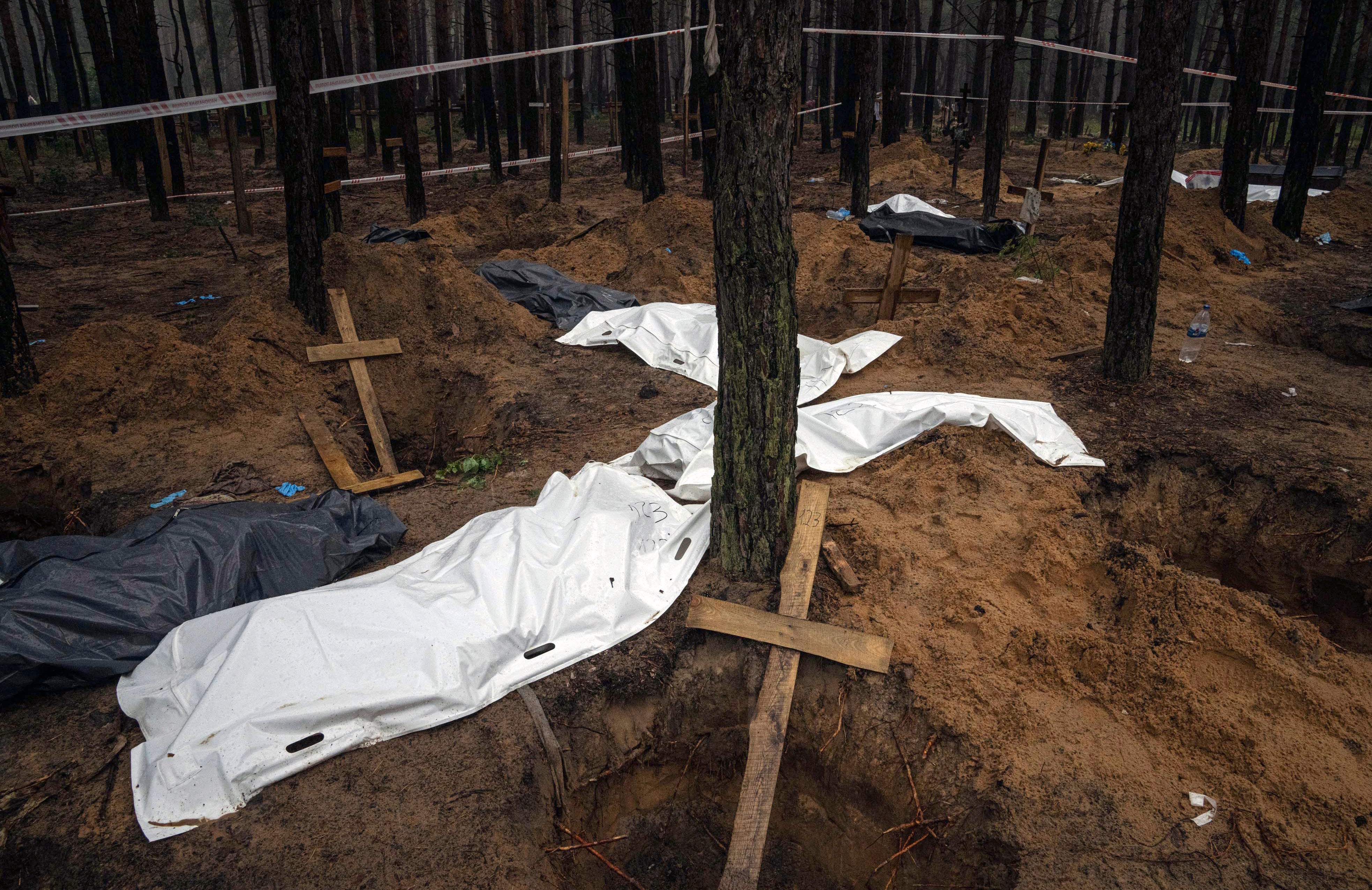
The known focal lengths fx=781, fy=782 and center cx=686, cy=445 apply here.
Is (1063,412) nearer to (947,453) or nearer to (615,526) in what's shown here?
(947,453)

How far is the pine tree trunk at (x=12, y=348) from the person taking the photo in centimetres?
569

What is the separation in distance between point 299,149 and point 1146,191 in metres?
6.77

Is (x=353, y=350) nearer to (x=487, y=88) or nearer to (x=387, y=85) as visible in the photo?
(x=387, y=85)

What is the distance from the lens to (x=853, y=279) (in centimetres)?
844

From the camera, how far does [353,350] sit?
6.62 meters

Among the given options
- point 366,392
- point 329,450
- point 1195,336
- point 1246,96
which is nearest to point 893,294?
point 1195,336

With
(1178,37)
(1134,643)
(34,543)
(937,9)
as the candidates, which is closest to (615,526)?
(1134,643)

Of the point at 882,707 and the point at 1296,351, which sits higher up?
the point at 1296,351

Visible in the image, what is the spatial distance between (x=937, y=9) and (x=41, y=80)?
2515 cm

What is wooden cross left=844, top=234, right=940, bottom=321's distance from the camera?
22.5 feet

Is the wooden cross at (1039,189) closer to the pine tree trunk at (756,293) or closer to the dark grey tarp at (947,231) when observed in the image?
the dark grey tarp at (947,231)

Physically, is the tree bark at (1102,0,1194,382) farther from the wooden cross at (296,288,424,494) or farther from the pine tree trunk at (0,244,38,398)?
the pine tree trunk at (0,244,38,398)

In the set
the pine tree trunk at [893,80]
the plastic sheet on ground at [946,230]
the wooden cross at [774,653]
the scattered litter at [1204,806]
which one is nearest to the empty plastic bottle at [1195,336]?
the plastic sheet on ground at [946,230]

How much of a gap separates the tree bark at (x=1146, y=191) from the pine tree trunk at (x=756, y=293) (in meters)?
3.36
